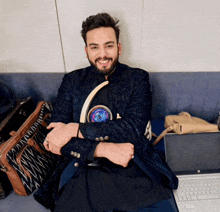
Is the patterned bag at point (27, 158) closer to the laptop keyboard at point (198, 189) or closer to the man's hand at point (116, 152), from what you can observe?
the man's hand at point (116, 152)

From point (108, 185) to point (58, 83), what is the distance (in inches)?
39.7

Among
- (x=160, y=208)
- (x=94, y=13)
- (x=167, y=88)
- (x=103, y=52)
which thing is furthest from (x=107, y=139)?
(x=94, y=13)

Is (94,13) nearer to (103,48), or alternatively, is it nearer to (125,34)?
(125,34)

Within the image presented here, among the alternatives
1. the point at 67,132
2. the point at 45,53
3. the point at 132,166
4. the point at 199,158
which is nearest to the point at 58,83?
the point at 45,53

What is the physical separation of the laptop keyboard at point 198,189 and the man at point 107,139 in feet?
0.33

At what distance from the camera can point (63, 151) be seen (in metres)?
1.00

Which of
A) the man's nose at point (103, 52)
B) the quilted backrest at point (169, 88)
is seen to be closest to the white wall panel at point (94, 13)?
the quilted backrest at point (169, 88)

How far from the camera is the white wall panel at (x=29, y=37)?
130 centimetres

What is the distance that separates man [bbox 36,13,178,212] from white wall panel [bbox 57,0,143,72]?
0.24 m

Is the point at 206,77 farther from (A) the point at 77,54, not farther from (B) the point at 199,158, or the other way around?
(A) the point at 77,54

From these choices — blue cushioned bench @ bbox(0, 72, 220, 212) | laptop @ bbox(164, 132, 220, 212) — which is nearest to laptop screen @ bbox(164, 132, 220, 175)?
laptop @ bbox(164, 132, 220, 212)

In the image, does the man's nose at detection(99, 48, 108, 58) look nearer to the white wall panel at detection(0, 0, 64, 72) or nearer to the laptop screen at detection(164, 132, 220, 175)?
the white wall panel at detection(0, 0, 64, 72)

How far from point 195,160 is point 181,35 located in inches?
40.9

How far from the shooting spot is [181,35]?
1.40 meters
